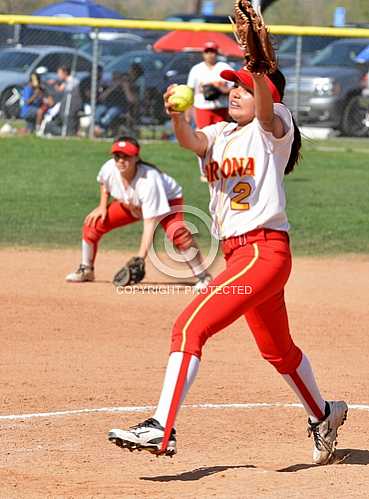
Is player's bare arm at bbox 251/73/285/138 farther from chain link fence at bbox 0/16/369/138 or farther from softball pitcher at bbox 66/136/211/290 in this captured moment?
chain link fence at bbox 0/16/369/138

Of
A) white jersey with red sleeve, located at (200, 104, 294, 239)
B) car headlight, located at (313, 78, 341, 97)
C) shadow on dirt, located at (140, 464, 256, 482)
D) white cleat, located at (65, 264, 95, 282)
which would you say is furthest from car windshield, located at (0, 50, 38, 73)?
shadow on dirt, located at (140, 464, 256, 482)

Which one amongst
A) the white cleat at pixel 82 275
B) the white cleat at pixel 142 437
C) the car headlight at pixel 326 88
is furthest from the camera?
the car headlight at pixel 326 88

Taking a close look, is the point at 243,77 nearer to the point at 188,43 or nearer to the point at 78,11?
the point at 188,43

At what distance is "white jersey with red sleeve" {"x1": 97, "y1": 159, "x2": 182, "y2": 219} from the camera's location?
9781mm

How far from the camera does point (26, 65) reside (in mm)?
21625

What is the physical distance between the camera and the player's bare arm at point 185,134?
5.06m

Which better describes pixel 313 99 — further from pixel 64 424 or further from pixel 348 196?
pixel 64 424

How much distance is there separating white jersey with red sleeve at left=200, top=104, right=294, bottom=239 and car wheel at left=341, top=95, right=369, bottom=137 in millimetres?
16336

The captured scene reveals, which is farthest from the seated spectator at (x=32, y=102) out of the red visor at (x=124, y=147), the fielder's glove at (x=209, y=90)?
the red visor at (x=124, y=147)

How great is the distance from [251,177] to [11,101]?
54.1 ft

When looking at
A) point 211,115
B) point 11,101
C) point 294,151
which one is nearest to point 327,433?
point 294,151

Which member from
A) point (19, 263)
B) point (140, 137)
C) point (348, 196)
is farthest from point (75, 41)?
point (19, 263)

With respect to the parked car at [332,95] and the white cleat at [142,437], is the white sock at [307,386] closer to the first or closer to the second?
the white cleat at [142,437]

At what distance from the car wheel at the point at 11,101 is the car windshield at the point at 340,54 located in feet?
19.0
